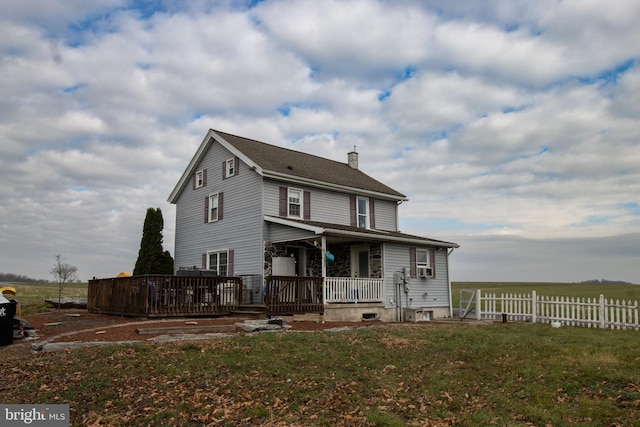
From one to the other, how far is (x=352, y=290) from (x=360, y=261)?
3.06 meters

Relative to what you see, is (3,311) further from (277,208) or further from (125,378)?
(277,208)

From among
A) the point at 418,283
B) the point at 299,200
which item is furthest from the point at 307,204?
the point at 418,283

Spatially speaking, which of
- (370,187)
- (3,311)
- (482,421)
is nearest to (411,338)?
(482,421)

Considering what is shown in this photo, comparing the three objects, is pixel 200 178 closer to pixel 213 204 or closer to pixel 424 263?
pixel 213 204

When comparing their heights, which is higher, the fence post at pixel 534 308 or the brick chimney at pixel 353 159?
the brick chimney at pixel 353 159

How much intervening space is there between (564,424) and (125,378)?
654 centimetres

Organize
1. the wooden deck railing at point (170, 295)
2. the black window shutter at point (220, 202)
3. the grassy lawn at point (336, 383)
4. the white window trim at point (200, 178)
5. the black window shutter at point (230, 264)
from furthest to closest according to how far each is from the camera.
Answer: the white window trim at point (200, 178)
the black window shutter at point (220, 202)
the black window shutter at point (230, 264)
the wooden deck railing at point (170, 295)
the grassy lawn at point (336, 383)

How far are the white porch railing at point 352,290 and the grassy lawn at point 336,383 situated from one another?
700 cm

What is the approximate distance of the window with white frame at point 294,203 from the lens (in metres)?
21.4

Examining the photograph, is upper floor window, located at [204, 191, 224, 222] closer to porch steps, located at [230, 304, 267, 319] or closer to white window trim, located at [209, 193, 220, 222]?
white window trim, located at [209, 193, 220, 222]

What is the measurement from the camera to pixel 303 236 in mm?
18750

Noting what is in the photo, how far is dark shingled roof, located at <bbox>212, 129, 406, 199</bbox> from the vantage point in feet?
71.7

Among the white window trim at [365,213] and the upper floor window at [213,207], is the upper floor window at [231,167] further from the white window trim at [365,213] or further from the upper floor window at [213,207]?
the white window trim at [365,213]

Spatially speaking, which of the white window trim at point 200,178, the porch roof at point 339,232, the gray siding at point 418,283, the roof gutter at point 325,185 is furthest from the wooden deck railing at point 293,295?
the white window trim at point 200,178
